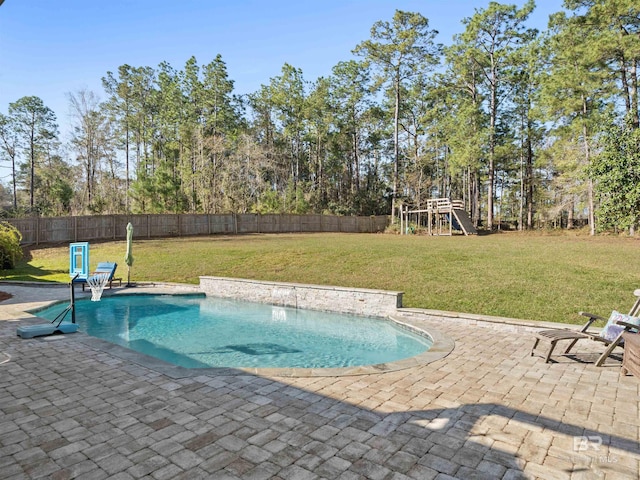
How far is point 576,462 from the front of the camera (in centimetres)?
272

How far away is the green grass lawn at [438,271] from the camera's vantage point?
841 centimetres

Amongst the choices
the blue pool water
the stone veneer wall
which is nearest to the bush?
the blue pool water

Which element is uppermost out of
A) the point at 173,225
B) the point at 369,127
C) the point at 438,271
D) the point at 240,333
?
the point at 369,127

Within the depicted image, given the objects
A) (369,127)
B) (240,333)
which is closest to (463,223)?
(369,127)

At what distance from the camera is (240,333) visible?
8.28 m

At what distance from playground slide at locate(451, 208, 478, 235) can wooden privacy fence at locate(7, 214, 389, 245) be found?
8.45 metres

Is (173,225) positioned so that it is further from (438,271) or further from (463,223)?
(463,223)

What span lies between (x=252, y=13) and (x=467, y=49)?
24235mm

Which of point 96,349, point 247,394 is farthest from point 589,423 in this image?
point 96,349

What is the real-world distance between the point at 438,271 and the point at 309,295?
159 inches

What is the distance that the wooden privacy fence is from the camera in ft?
69.3

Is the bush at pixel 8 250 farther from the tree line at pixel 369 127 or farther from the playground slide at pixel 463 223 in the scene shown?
the playground slide at pixel 463 223

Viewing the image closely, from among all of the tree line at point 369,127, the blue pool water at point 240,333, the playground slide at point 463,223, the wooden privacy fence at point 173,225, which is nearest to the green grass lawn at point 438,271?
the blue pool water at point 240,333

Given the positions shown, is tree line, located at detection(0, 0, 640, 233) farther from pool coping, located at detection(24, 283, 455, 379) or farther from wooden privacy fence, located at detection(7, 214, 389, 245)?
pool coping, located at detection(24, 283, 455, 379)
